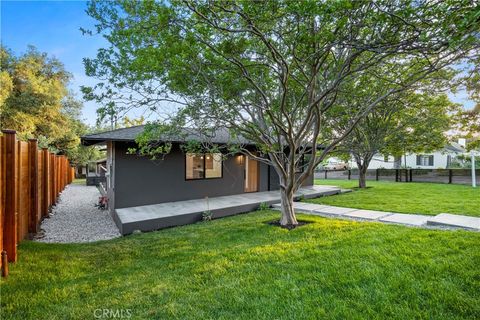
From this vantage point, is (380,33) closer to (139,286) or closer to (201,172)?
(139,286)

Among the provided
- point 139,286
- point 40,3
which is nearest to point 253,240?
point 139,286

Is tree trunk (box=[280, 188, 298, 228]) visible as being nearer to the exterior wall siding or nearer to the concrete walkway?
the concrete walkway

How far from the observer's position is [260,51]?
5254 mm

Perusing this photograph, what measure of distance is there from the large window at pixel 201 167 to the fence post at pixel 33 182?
4833 mm

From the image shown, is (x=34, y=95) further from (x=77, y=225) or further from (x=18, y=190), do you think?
(x=18, y=190)

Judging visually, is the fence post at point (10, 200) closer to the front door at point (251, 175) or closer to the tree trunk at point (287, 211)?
the tree trunk at point (287, 211)

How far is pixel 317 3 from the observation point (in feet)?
11.1

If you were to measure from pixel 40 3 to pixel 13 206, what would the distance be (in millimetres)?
4800

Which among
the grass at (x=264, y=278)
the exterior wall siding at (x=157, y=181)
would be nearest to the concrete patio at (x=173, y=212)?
the exterior wall siding at (x=157, y=181)

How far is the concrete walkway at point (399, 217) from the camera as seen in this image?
18.0ft

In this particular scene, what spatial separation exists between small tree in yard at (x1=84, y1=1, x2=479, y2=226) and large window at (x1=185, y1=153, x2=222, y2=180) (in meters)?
3.45

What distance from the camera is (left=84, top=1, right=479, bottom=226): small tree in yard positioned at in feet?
11.9

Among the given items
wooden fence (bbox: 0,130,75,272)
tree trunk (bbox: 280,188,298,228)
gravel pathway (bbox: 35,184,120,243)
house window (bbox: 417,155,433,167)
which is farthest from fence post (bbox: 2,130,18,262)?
house window (bbox: 417,155,433,167)

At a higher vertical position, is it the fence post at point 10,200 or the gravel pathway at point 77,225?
the fence post at point 10,200
